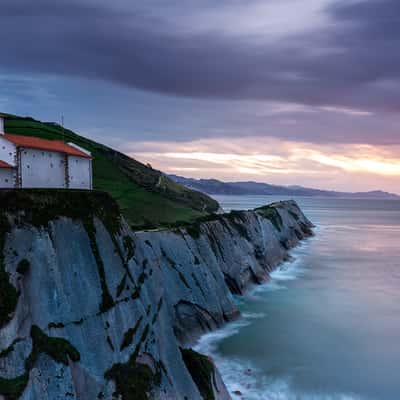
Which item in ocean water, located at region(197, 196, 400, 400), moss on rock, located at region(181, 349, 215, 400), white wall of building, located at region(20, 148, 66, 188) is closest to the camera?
moss on rock, located at region(181, 349, 215, 400)

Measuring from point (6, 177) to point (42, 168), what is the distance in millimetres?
2642

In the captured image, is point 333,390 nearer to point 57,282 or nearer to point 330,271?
point 57,282

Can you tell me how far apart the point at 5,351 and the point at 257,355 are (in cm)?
1780

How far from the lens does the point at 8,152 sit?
2108 cm

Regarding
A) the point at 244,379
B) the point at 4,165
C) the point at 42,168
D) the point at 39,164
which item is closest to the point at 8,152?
the point at 4,165

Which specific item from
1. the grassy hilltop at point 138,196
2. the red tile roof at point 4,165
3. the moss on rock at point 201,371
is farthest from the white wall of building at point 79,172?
the moss on rock at point 201,371

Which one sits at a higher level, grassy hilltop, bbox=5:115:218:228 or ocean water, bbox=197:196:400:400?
grassy hilltop, bbox=5:115:218:228

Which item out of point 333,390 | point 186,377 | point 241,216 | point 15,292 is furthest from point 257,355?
point 241,216

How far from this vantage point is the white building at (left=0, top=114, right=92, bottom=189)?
830 inches

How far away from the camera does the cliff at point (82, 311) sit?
13344mm

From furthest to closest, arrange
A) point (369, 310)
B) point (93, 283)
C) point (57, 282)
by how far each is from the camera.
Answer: point (369, 310) < point (93, 283) < point (57, 282)

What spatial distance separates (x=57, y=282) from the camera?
15.0 m

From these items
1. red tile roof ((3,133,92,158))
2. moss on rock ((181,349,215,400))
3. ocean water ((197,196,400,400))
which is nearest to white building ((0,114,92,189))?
red tile roof ((3,133,92,158))

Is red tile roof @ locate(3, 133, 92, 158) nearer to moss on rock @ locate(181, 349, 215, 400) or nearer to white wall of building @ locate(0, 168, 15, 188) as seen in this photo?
white wall of building @ locate(0, 168, 15, 188)
